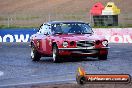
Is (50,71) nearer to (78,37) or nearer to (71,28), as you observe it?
(78,37)

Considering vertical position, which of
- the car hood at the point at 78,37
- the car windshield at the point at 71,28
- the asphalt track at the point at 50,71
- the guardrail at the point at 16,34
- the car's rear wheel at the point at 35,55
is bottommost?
the guardrail at the point at 16,34

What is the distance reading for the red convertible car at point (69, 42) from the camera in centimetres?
2022

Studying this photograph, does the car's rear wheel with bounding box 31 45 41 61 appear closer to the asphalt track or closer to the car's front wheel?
the asphalt track

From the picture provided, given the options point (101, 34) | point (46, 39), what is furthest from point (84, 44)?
point (101, 34)

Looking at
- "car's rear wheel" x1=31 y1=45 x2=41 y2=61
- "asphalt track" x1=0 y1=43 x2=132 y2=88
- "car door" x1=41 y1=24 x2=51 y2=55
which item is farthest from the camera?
"car's rear wheel" x1=31 y1=45 x2=41 y2=61

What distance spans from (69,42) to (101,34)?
17.5 metres

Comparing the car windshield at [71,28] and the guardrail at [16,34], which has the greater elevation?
the car windshield at [71,28]

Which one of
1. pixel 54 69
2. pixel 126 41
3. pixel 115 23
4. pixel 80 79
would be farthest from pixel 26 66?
pixel 115 23

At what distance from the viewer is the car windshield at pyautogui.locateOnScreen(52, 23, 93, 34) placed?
2139 cm

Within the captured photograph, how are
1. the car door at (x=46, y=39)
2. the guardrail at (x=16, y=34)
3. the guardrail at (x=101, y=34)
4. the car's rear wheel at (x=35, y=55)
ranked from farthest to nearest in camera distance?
the guardrail at (x=16, y=34), the guardrail at (x=101, y=34), the car's rear wheel at (x=35, y=55), the car door at (x=46, y=39)

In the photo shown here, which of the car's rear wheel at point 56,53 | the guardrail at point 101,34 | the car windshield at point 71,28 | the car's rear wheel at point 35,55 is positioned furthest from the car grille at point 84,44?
the guardrail at point 101,34

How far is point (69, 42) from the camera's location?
20.2 metres

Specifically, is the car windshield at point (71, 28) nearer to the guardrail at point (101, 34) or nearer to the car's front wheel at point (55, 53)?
the car's front wheel at point (55, 53)

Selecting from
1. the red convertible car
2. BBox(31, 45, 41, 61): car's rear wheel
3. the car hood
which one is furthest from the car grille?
BBox(31, 45, 41, 61): car's rear wheel
